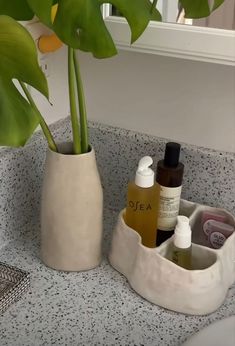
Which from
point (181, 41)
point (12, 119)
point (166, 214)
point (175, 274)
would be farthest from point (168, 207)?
point (12, 119)

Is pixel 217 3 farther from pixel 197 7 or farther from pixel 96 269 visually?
pixel 96 269

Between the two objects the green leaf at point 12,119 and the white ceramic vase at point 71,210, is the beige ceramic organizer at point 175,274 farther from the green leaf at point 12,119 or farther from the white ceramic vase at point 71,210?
the green leaf at point 12,119

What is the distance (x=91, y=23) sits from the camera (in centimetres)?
63

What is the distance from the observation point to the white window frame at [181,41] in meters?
0.86

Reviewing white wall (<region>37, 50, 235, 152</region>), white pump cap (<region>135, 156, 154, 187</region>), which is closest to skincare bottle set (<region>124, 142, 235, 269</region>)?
white pump cap (<region>135, 156, 154, 187</region>)

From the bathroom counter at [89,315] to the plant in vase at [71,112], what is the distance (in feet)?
0.10

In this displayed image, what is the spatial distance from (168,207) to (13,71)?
0.37 meters

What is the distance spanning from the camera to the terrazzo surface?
0.80m

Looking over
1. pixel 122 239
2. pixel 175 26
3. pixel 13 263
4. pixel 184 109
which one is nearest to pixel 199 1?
pixel 175 26

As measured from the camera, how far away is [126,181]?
1046 millimetres

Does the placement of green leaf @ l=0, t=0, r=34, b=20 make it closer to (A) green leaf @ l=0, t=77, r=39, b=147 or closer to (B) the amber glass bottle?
(A) green leaf @ l=0, t=77, r=39, b=147

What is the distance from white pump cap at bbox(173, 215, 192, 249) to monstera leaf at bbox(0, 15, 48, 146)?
0.94 ft

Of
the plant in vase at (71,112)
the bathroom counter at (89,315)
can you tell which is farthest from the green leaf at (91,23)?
the bathroom counter at (89,315)

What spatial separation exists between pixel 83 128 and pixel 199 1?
0.75ft
